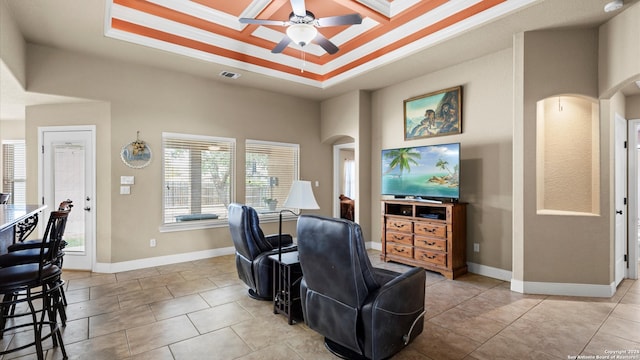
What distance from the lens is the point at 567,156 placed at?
3.79 metres

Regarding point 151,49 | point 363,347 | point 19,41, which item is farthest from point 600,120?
point 19,41

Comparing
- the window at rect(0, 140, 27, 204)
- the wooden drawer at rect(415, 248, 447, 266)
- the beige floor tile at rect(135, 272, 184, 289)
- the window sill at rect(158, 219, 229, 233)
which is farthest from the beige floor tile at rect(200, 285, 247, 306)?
the window at rect(0, 140, 27, 204)

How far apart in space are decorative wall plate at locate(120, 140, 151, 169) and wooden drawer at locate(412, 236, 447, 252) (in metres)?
4.32

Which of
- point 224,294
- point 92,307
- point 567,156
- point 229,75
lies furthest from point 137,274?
point 567,156

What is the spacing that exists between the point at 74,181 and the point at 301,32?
405 cm

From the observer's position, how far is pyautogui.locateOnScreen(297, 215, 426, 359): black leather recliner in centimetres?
213

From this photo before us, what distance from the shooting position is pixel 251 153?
19.6 feet

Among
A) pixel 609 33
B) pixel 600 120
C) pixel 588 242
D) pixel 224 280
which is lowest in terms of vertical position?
pixel 224 280

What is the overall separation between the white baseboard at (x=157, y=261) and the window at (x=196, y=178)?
1.68 ft

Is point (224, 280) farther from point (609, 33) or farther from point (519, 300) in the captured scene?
point (609, 33)

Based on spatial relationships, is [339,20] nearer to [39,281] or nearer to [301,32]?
[301,32]

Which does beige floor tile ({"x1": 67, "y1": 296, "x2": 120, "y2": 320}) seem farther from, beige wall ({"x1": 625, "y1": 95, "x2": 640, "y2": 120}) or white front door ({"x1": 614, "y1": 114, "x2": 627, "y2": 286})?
beige wall ({"x1": 625, "y1": 95, "x2": 640, "y2": 120})

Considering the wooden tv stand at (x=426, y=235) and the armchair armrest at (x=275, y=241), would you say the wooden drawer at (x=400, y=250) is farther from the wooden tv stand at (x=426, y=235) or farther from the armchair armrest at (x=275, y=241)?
the armchair armrest at (x=275, y=241)

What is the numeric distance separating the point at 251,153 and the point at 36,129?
10.5 ft
